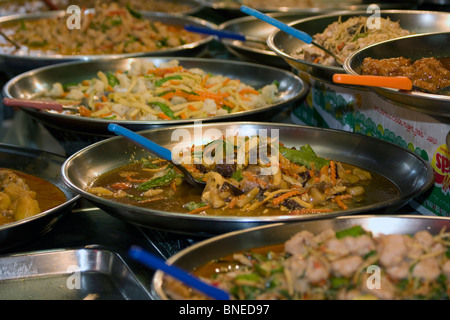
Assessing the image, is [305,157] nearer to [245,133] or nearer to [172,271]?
[245,133]

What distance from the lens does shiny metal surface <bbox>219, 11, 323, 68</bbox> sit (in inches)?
140

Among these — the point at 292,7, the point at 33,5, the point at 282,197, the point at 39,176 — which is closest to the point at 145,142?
the point at 282,197

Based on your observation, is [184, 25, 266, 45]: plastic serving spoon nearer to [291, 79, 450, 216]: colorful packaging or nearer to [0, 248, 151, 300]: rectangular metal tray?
[291, 79, 450, 216]: colorful packaging

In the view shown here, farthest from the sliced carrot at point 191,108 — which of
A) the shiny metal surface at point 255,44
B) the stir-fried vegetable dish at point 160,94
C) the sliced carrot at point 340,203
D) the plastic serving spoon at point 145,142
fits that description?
the sliced carrot at point 340,203

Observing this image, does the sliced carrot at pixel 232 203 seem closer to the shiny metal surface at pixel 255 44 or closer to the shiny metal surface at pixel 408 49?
the shiny metal surface at pixel 408 49

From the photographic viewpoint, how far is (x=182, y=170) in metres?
2.10

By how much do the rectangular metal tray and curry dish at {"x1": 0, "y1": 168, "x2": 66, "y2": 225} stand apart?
28 centimetres

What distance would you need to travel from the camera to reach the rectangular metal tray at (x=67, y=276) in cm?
183

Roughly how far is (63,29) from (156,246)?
3069mm

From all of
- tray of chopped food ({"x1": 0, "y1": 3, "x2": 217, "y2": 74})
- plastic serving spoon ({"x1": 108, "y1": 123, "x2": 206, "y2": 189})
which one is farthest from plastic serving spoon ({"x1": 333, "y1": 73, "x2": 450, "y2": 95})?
tray of chopped food ({"x1": 0, "y1": 3, "x2": 217, "y2": 74})

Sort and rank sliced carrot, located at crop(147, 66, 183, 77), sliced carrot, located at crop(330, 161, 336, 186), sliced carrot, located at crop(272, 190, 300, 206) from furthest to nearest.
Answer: sliced carrot, located at crop(147, 66, 183, 77) < sliced carrot, located at crop(330, 161, 336, 186) < sliced carrot, located at crop(272, 190, 300, 206)

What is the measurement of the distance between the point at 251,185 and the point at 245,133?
531mm
